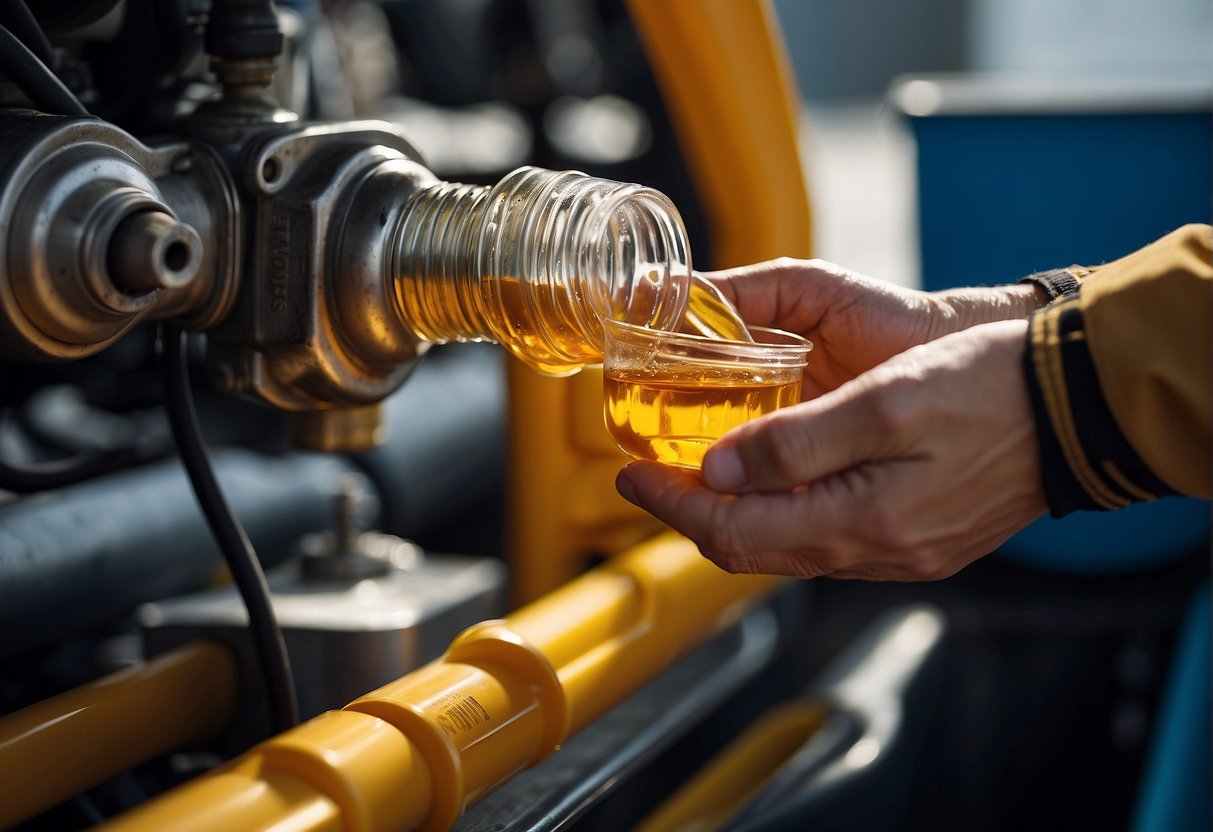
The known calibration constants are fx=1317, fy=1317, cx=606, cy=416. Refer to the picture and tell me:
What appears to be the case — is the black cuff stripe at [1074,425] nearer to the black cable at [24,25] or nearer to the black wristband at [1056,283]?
the black wristband at [1056,283]

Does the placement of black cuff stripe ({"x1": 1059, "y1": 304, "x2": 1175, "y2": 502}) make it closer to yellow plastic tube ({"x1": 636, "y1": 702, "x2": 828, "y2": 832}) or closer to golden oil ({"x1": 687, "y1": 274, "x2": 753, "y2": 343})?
golden oil ({"x1": 687, "y1": 274, "x2": 753, "y2": 343})

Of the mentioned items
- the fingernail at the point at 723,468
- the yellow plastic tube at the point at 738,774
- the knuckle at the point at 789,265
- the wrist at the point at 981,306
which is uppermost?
the knuckle at the point at 789,265

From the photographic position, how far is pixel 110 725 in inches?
30.3

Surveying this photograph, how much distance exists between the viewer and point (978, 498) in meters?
0.67

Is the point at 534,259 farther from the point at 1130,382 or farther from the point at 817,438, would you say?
the point at 1130,382

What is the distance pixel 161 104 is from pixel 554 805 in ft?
1.75

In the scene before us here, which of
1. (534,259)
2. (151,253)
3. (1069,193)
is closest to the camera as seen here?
(151,253)

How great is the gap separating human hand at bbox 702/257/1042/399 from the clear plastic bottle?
0.43ft

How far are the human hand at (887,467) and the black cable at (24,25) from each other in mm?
436

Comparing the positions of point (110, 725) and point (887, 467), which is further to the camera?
point (110, 725)

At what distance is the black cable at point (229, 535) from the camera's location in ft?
2.58

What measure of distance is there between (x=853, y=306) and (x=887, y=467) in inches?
11.2

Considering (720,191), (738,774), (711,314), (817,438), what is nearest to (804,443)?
(817,438)

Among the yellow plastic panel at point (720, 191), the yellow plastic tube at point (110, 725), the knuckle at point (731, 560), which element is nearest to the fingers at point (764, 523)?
the knuckle at point (731, 560)
